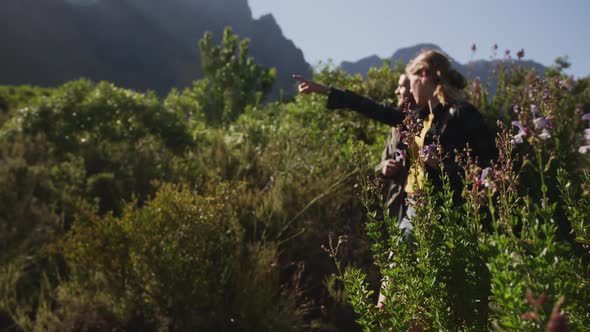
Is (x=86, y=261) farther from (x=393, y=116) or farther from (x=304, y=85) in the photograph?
(x=393, y=116)

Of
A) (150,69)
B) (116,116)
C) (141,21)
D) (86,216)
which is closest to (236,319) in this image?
(86,216)

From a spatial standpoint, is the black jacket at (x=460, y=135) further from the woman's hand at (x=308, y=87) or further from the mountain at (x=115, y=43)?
the mountain at (x=115, y=43)

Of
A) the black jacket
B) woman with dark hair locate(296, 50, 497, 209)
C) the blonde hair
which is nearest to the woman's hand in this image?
woman with dark hair locate(296, 50, 497, 209)

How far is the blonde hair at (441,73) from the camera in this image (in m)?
2.76

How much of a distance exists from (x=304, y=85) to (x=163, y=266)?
1.52 m

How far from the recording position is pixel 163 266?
9.62ft

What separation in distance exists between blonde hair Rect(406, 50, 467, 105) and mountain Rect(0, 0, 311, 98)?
46.2 meters

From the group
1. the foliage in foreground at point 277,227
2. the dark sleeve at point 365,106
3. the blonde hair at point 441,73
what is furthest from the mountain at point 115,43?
the blonde hair at point 441,73

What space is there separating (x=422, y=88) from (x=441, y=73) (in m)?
0.22

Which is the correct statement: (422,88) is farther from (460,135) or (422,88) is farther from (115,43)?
Answer: (115,43)

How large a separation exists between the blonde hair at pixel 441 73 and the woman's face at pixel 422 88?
3 centimetres

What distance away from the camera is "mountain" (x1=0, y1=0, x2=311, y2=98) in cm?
7800

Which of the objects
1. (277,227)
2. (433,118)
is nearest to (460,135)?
(433,118)

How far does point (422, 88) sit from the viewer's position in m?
2.77
